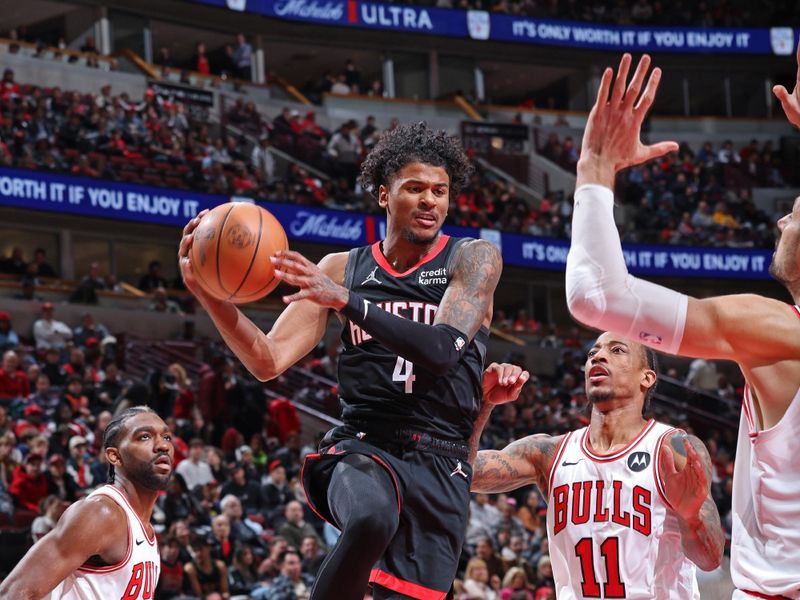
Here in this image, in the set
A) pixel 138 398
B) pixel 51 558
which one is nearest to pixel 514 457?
pixel 51 558

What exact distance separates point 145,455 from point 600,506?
2.17 meters

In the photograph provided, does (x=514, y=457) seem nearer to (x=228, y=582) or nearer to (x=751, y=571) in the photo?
(x=751, y=571)

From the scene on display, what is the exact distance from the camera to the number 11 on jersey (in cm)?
429

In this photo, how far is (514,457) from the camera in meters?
5.53

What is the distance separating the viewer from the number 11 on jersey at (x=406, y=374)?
169 inches

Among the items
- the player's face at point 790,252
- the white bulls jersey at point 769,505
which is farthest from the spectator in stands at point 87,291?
the player's face at point 790,252

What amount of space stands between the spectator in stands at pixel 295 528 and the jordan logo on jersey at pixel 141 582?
6.13m

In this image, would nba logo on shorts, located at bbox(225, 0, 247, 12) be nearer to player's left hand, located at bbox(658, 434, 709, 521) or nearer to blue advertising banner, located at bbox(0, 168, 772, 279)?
blue advertising banner, located at bbox(0, 168, 772, 279)

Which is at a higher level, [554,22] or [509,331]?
[554,22]

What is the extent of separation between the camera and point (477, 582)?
11258mm

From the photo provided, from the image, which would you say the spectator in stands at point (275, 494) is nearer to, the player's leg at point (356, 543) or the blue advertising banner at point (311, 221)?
the player's leg at point (356, 543)

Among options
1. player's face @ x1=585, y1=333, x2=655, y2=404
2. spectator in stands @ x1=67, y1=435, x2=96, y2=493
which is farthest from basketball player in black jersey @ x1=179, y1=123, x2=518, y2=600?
spectator in stands @ x1=67, y1=435, x2=96, y2=493

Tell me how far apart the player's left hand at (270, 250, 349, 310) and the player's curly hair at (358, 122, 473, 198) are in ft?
2.90

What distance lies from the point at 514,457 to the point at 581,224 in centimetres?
290
